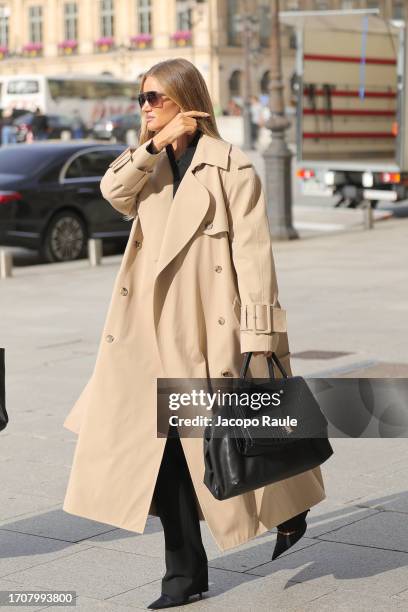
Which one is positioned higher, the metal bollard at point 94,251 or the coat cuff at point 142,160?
the coat cuff at point 142,160

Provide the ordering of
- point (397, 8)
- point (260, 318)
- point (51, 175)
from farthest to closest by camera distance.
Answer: point (397, 8), point (51, 175), point (260, 318)

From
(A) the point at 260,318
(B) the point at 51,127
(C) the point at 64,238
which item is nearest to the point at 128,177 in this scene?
Result: (A) the point at 260,318

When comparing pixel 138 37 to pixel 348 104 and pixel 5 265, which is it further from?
pixel 5 265

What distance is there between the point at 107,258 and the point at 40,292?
3155mm

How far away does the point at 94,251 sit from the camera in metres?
14.6

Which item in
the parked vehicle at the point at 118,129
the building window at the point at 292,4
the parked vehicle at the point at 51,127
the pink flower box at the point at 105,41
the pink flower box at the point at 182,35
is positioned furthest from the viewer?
the pink flower box at the point at 105,41

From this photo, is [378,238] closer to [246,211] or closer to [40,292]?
[40,292]

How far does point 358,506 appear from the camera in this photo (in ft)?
17.7

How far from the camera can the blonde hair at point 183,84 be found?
13.6 feet

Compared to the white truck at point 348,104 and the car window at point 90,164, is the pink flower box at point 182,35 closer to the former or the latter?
the white truck at point 348,104

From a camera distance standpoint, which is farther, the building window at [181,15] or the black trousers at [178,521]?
the building window at [181,15]

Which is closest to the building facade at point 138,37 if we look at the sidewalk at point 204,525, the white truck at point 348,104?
the white truck at point 348,104

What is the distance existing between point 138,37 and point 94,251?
68832 mm

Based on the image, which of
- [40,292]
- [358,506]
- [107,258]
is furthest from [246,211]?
[107,258]
